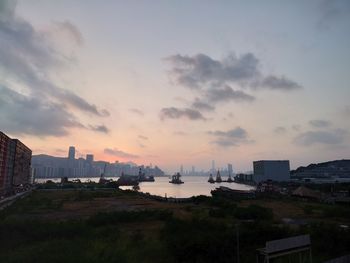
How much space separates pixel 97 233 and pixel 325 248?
16.4 meters

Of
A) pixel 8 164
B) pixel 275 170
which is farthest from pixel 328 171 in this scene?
pixel 8 164

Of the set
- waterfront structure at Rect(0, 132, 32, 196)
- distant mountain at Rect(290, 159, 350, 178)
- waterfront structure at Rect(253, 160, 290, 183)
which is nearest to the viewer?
waterfront structure at Rect(0, 132, 32, 196)

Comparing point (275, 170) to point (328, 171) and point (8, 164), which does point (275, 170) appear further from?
point (8, 164)

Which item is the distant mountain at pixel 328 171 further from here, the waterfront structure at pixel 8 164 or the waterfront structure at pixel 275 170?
the waterfront structure at pixel 8 164

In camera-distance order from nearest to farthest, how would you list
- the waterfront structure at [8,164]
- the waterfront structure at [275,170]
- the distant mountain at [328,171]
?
the waterfront structure at [8,164], the waterfront structure at [275,170], the distant mountain at [328,171]

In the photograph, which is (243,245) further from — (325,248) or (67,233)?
(67,233)

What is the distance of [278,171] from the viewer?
169375mm

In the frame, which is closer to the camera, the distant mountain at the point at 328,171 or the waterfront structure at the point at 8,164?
the waterfront structure at the point at 8,164

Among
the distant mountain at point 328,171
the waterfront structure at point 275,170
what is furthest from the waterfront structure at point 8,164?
the distant mountain at point 328,171

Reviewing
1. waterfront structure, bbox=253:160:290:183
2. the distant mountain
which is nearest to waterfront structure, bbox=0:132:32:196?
A: waterfront structure, bbox=253:160:290:183

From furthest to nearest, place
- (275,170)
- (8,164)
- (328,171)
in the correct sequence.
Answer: (328,171), (275,170), (8,164)

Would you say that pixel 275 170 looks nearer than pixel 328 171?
Yes

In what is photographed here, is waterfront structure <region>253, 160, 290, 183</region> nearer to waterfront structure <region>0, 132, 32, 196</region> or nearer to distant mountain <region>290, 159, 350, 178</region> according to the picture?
distant mountain <region>290, 159, 350, 178</region>

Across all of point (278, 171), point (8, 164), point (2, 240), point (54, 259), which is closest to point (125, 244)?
point (54, 259)
